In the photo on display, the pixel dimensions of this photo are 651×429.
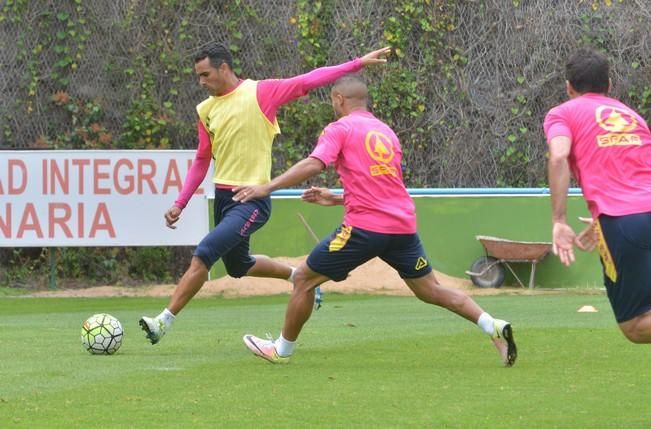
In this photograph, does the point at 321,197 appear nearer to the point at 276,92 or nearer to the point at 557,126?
the point at 276,92

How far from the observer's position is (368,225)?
29.8 ft

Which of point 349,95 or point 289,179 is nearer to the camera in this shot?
point 289,179

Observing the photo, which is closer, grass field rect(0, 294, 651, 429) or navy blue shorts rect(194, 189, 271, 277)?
grass field rect(0, 294, 651, 429)

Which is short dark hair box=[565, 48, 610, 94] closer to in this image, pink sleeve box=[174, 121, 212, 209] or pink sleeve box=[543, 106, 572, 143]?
pink sleeve box=[543, 106, 572, 143]

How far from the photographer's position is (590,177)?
6.83 metres

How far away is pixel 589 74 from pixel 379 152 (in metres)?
2.34

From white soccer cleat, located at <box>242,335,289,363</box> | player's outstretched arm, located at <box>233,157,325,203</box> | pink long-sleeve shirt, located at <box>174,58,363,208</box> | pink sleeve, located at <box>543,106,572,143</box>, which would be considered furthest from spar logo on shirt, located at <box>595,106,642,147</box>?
white soccer cleat, located at <box>242,335,289,363</box>

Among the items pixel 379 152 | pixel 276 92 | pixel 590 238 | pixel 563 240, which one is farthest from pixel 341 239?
pixel 563 240

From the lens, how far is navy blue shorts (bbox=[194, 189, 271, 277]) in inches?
396

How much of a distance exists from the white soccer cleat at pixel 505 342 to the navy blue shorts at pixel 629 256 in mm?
2213

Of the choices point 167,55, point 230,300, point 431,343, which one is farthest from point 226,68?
point 167,55

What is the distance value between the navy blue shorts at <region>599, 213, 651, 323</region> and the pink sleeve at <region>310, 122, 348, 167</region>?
2.62m

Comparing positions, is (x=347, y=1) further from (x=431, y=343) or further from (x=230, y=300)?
(x=431, y=343)

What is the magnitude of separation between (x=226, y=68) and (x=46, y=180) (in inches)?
324
